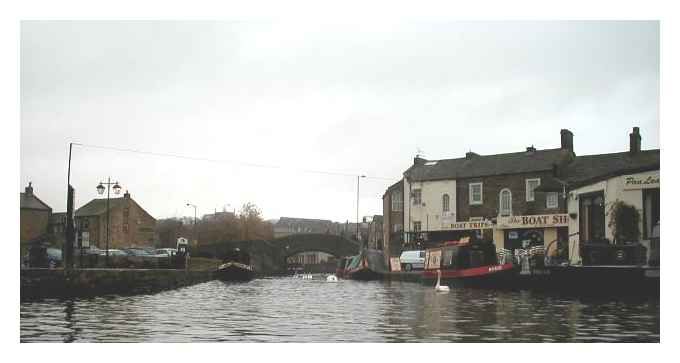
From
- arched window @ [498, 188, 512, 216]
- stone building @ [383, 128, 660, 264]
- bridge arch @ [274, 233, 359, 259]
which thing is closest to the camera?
stone building @ [383, 128, 660, 264]

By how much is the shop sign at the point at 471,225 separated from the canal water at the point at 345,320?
14489mm

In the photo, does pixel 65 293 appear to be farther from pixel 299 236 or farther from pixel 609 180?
pixel 299 236

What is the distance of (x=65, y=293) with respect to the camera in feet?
54.0

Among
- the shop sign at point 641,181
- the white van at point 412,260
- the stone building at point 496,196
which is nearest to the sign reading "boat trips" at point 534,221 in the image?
the stone building at point 496,196

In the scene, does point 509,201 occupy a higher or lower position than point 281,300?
higher

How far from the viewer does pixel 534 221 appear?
97.8 ft

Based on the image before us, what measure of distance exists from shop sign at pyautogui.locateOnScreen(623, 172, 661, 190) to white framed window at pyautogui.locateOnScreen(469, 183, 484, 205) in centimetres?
1589

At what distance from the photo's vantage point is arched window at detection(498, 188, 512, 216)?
32.2 m

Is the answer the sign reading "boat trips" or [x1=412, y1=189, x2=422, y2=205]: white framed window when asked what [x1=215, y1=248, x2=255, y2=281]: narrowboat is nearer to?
[x1=412, y1=189, x2=422, y2=205]: white framed window

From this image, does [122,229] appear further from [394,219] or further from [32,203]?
[32,203]

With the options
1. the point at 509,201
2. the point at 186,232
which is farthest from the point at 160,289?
the point at 186,232

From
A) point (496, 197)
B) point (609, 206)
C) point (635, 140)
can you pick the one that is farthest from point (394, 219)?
point (635, 140)

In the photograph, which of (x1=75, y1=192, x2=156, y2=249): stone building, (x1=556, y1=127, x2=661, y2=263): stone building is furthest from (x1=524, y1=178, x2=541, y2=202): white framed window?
(x1=75, y1=192, x2=156, y2=249): stone building
